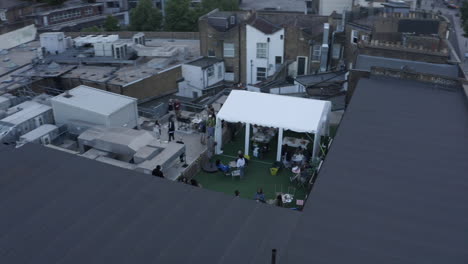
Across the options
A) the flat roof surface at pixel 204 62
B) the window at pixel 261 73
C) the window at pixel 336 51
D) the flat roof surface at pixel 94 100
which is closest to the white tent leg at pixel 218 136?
the flat roof surface at pixel 94 100

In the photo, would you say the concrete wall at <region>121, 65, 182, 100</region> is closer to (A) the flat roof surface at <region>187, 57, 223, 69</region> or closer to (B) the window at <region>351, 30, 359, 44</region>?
(A) the flat roof surface at <region>187, 57, 223, 69</region>

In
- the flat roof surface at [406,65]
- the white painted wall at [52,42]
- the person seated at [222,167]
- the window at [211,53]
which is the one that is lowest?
the person seated at [222,167]

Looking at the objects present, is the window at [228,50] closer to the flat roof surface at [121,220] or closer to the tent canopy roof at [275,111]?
the tent canopy roof at [275,111]

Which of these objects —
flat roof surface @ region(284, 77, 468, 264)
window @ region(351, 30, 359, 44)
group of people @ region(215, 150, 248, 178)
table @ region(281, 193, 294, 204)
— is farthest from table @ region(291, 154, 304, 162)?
window @ region(351, 30, 359, 44)

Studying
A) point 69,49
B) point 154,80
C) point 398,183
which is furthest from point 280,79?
point 398,183

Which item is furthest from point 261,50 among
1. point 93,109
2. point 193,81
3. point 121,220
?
point 121,220
